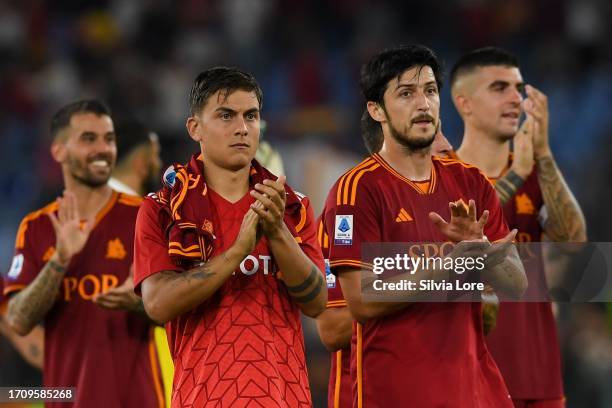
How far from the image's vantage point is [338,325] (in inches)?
202

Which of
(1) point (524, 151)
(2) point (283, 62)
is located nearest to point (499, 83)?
(1) point (524, 151)

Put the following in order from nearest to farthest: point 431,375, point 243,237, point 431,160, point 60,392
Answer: point 243,237 < point 431,375 < point 431,160 < point 60,392

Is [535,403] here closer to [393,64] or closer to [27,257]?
[393,64]

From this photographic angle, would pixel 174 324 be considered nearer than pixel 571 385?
Yes

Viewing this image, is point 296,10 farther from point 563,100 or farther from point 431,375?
point 431,375

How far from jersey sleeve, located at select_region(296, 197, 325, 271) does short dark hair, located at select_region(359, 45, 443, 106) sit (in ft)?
2.24

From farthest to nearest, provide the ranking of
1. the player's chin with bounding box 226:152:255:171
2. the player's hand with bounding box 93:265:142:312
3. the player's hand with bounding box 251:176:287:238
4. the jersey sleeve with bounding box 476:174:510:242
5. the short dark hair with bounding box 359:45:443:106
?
the player's hand with bounding box 93:265:142:312 → the short dark hair with bounding box 359:45:443:106 → the jersey sleeve with bounding box 476:174:510:242 → the player's chin with bounding box 226:152:255:171 → the player's hand with bounding box 251:176:287:238

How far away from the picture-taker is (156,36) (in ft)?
48.7

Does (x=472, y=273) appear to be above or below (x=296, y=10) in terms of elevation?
below

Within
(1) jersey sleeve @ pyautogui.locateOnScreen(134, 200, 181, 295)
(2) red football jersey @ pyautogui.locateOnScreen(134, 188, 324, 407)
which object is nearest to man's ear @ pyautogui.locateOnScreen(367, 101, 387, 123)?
(2) red football jersey @ pyautogui.locateOnScreen(134, 188, 324, 407)

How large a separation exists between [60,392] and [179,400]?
1.85 metres

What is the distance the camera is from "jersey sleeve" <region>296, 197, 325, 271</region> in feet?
14.7

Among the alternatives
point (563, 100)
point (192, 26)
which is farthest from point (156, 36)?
point (563, 100)

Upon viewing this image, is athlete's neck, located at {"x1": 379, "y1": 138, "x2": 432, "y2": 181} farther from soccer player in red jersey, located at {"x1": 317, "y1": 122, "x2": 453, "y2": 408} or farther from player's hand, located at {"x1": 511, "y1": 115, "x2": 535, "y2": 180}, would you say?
player's hand, located at {"x1": 511, "y1": 115, "x2": 535, "y2": 180}
